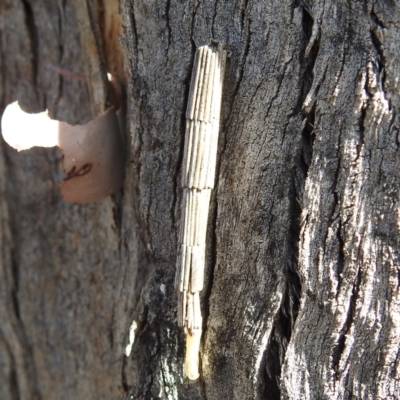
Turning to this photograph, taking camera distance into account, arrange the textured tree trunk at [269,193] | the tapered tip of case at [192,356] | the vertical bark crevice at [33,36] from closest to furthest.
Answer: the textured tree trunk at [269,193] → the tapered tip of case at [192,356] → the vertical bark crevice at [33,36]

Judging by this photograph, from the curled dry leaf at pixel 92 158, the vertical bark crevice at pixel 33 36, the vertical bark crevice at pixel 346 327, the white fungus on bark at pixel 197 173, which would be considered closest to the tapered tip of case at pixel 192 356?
the white fungus on bark at pixel 197 173

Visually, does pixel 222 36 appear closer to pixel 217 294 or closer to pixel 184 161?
pixel 184 161

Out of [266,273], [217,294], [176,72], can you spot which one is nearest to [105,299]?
[217,294]

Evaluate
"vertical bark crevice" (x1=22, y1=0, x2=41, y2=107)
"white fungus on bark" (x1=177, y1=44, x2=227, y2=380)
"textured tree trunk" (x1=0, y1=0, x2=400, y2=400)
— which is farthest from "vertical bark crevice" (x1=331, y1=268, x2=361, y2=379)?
"vertical bark crevice" (x1=22, y1=0, x2=41, y2=107)

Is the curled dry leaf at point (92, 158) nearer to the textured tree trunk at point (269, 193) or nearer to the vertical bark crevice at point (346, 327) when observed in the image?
the textured tree trunk at point (269, 193)

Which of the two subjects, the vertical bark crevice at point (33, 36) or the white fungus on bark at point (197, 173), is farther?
the vertical bark crevice at point (33, 36)
